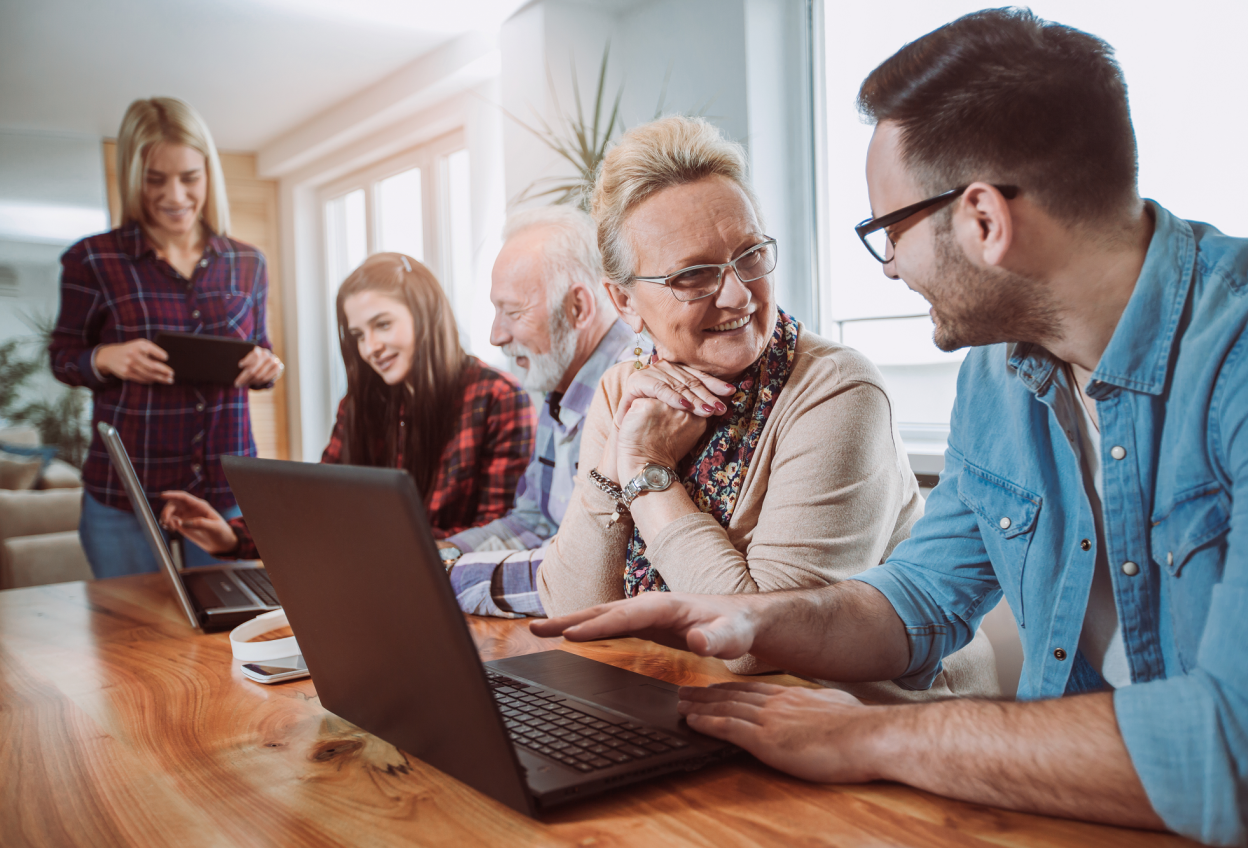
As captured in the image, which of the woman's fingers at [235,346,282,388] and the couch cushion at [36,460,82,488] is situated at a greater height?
the woman's fingers at [235,346,282,388]

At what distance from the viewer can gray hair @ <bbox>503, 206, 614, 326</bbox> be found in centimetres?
211

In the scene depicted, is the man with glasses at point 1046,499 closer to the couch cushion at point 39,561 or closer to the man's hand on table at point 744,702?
the man's hand on table at point 744,702

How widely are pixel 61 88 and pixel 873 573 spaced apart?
126 inches

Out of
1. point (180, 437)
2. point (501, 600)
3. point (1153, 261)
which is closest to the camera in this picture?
point (1153, 261)

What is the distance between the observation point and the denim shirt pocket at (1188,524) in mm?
760

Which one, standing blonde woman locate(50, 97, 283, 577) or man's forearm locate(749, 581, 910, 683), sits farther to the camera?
standing blonde woman locate(50, 97, 283, 577)

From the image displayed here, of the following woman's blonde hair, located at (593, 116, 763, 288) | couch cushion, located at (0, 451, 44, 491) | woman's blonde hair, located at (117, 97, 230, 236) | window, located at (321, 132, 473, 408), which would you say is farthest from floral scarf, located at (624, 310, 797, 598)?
window, located at (321, 132, 473, 408)

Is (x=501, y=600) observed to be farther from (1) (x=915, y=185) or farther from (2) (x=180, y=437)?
(2) (x=180, y=437)

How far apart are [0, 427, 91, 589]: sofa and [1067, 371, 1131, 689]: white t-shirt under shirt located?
3026 mm

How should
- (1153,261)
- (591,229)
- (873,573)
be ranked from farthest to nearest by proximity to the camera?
(591,229)
(873,573)
(1153,261)

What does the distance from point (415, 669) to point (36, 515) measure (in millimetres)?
2895

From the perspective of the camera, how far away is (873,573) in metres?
Result: 1.04

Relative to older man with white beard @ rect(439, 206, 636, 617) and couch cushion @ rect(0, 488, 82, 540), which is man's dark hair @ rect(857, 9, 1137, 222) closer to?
older man with white beard @ rect(439, 206, 636, 617)

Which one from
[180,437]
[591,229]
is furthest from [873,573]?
[180,437]
